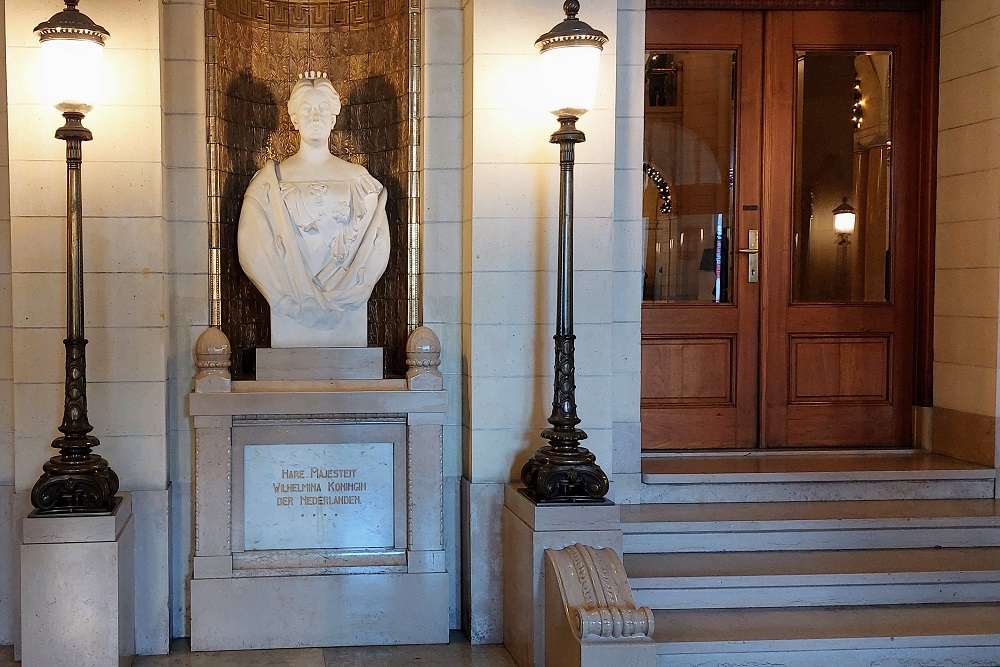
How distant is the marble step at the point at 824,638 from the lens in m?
4.02

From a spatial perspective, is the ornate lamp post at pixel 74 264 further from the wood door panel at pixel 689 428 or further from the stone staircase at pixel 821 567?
the wood door panel at pixel 689 428

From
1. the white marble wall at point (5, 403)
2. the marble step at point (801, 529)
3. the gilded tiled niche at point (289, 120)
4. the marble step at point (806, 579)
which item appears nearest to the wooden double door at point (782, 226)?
the marble step at point (801, 529)

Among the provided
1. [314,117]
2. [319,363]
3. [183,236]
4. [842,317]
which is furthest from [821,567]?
[183,236]

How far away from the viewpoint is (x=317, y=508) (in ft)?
15.1

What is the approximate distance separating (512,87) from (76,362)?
7.23 feet

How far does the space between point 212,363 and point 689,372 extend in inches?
107

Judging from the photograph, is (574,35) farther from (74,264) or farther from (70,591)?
(70,591)

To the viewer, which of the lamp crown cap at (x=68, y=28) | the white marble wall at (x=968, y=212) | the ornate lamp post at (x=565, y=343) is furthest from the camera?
the white marble wall at (x=968, y=212)

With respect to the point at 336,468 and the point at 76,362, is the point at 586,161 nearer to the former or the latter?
the point at 336,468

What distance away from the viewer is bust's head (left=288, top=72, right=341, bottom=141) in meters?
4.71

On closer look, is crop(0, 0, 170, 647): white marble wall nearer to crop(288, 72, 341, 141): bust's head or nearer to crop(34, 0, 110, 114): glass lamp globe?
crop(34, 0, 110, 114): glass lamp globe

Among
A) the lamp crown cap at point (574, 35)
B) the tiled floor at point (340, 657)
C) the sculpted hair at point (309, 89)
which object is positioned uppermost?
the lamp crown cap at point (574, 35)

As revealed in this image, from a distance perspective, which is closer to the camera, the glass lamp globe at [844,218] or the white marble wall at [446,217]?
the white marble wall at [446,217]

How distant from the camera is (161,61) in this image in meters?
4.48
